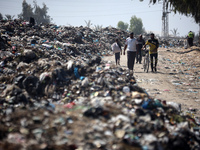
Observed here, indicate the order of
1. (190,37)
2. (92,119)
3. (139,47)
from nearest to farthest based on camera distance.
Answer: (92,119)
(139,47)
(190,37)

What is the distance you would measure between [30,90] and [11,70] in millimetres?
1868

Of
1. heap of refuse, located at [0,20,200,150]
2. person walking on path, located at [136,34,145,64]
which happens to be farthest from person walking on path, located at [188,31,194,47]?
heap of refuse, located at [0,20,200,150]

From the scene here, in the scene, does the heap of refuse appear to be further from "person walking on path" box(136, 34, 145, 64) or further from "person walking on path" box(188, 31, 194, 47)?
"person walking on path" box(188, 31, 194, 47)

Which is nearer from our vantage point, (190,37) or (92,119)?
(92,119)

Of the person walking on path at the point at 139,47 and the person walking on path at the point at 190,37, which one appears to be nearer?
the person walking on path at the point at 139,47

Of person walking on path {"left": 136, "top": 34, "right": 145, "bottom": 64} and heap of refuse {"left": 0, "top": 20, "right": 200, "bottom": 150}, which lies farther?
person walking on path {"left": 136, "top": 34, "right": 145, "bottom": 64}

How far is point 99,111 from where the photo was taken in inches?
105

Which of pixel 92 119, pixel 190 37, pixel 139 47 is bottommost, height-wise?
pixel 92 119

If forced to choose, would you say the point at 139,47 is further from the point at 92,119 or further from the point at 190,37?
the point at 190,37

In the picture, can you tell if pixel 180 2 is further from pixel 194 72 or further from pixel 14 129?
pixel 14 129

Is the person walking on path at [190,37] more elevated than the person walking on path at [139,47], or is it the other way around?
the person walking on path at [190,37]

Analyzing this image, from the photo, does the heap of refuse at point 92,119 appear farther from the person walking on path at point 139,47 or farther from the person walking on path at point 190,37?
the person walking on path at point 190,37

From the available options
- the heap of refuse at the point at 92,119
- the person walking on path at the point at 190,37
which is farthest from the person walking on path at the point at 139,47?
the person walking on path at the point at 190,37

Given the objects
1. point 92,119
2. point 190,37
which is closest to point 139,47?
point 92,119
